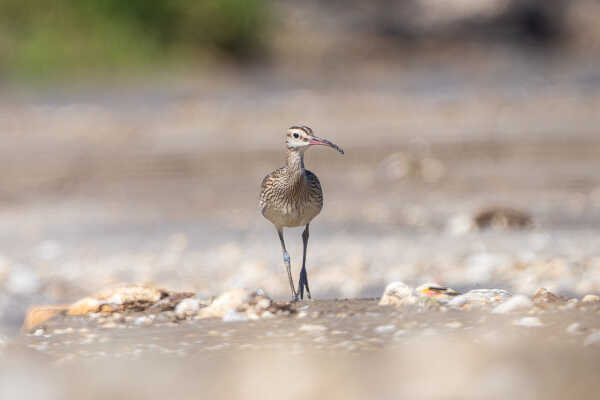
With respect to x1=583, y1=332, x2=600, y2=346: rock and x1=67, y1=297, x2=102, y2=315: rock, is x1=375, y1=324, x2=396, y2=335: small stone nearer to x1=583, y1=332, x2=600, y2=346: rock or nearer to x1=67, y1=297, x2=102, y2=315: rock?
x1=583, y1=332, x2=600, y2=346: rock

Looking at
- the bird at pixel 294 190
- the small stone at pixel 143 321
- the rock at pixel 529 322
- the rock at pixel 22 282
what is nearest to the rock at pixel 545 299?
the rock at pixel 529 322

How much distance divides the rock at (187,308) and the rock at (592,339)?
1.78 m

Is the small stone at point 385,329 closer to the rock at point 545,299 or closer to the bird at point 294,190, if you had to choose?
the rock at point 545,299

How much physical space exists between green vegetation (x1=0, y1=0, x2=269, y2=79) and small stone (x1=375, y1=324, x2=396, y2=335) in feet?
59.9

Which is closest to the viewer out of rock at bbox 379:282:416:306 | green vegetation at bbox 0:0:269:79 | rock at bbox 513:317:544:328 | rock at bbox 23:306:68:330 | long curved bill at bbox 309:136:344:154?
rock at bbox 513:317:544:328

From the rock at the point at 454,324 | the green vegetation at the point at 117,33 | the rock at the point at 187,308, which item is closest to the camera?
the rock at the point at 454,324

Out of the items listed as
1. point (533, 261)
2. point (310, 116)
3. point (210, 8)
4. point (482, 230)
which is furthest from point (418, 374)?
point (210, 8)

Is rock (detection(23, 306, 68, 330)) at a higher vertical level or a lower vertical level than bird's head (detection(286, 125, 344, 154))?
lower

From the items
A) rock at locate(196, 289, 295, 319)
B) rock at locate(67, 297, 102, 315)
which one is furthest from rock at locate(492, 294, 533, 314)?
rock at locate(67, 297, 102, 315)

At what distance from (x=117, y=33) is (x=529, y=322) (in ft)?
63.5

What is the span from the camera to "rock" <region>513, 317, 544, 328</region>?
3629 millimetres

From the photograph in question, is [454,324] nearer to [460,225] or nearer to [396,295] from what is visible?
[396,295]

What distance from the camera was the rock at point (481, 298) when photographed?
4.14 metres

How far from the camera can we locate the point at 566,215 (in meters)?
7.90
